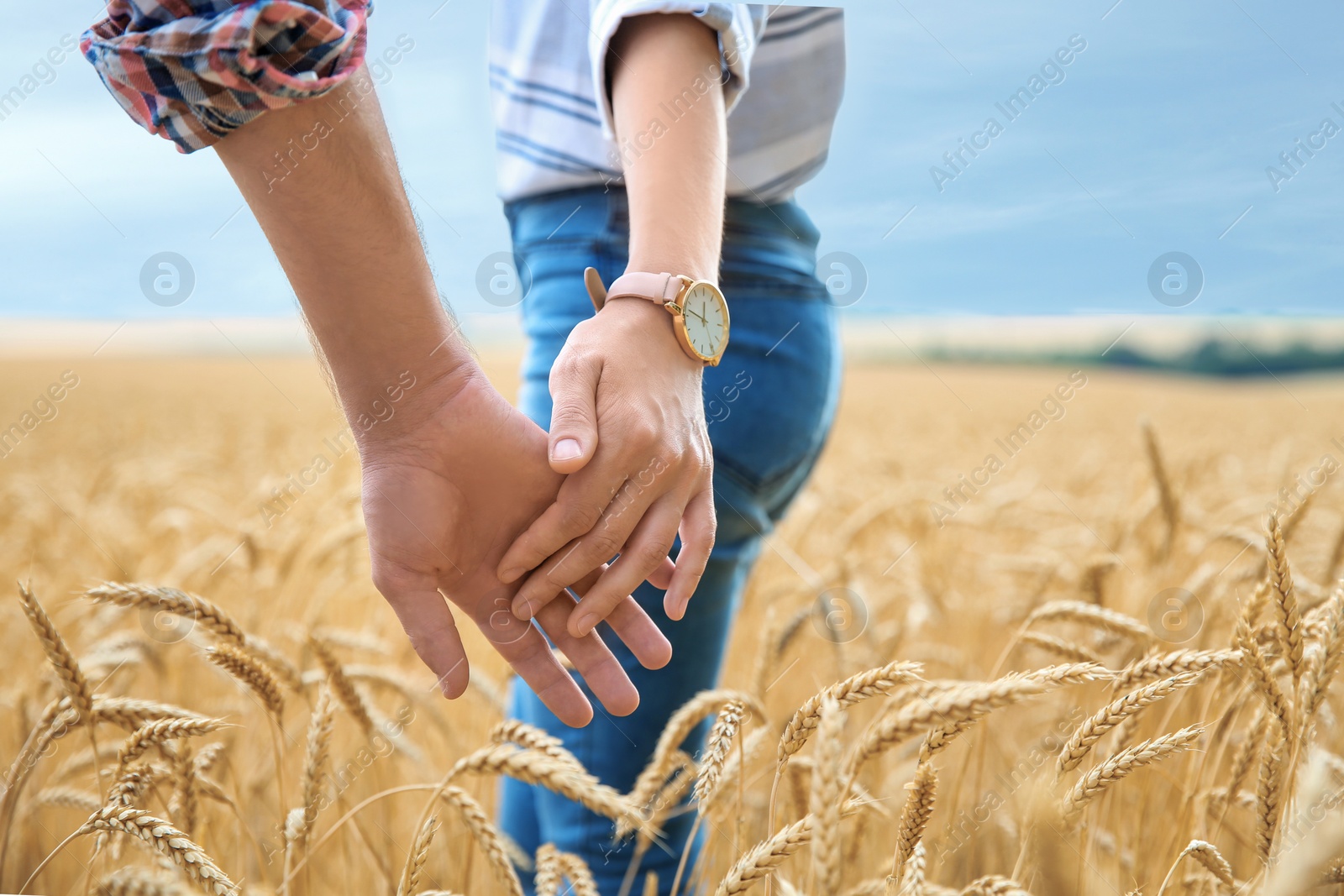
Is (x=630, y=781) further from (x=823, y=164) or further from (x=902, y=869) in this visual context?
(x=823, y=164)

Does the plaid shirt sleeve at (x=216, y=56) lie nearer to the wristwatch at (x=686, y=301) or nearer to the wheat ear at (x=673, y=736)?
the wristwatch at (x=686, y=301)

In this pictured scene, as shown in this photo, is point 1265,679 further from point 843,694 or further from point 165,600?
point 165,600

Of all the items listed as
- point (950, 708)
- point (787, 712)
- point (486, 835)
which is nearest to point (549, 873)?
point (486, 835)

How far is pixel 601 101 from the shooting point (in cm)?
93

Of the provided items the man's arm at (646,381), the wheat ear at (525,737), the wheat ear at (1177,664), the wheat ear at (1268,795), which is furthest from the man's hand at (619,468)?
the wheat ear at (1268,795)

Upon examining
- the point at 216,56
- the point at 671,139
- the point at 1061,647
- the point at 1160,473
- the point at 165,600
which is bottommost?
the point at 1160,473

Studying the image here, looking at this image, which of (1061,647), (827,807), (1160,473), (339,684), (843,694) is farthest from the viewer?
(1160,473)

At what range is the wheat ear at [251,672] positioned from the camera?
2.56 feet

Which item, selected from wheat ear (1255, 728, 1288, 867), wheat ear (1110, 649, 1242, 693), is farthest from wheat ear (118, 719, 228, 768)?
wheat ear (1255, 728, 1288, 867)

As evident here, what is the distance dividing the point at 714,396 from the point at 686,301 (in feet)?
0.95

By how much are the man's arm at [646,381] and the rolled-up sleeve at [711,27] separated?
0.02m

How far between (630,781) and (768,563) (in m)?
1.95

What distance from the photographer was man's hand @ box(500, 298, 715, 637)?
31.7 inches

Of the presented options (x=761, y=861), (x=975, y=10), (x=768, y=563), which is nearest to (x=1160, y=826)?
(x=761, y=861)
